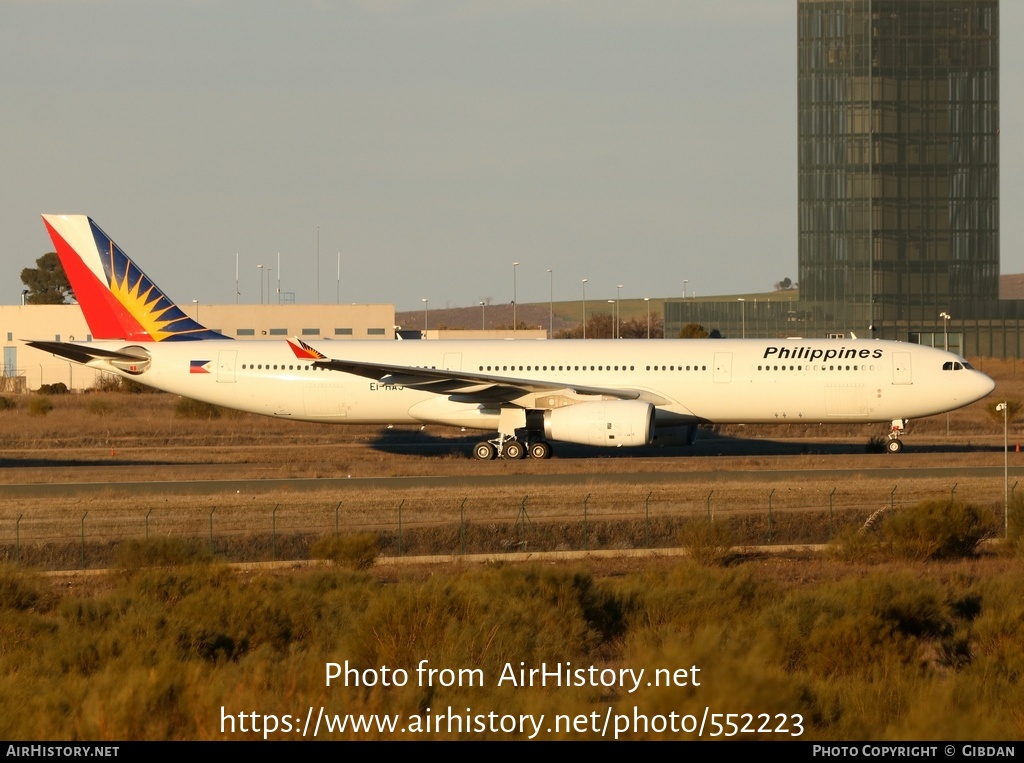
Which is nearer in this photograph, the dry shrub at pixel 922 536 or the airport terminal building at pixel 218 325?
the dry shrub at pixel 922 536

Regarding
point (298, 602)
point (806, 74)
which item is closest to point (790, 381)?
point (298, 602)

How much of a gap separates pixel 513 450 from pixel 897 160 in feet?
252

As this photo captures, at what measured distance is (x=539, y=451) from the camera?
36.4 m

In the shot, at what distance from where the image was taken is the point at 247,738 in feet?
30.6

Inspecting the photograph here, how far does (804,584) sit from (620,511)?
7.21 m

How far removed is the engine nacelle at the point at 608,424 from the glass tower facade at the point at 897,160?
7564 cm

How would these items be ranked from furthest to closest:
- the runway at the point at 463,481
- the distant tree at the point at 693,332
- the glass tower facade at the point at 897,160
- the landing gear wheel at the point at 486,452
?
the glass tower facade at the point at 897,160, the distant tree at the point at 693,332, the landing gear wheel at the point at 486,452, the runway at the point at 463,481

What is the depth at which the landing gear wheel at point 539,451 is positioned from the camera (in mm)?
36375

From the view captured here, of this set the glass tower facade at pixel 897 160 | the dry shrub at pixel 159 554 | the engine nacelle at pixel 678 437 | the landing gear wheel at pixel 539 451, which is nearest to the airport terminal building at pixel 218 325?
the glass tower facade at pixel 897 160

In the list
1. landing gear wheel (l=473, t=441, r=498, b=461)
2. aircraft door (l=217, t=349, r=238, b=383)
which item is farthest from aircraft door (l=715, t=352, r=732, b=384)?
aircraft door (l=217, t=349, r=238, b=383)

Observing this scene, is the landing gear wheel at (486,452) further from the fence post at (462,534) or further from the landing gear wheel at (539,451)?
the fence post at (462,534)

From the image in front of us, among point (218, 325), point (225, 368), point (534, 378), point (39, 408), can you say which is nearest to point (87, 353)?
point (225, 368)

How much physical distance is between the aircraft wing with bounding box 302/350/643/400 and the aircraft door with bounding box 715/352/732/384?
2.20 m

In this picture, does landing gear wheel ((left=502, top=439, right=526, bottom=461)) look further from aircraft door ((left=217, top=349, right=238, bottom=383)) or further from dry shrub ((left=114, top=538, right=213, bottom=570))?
dry shrub ((left=114, top=538, right=213, bottom=570))
